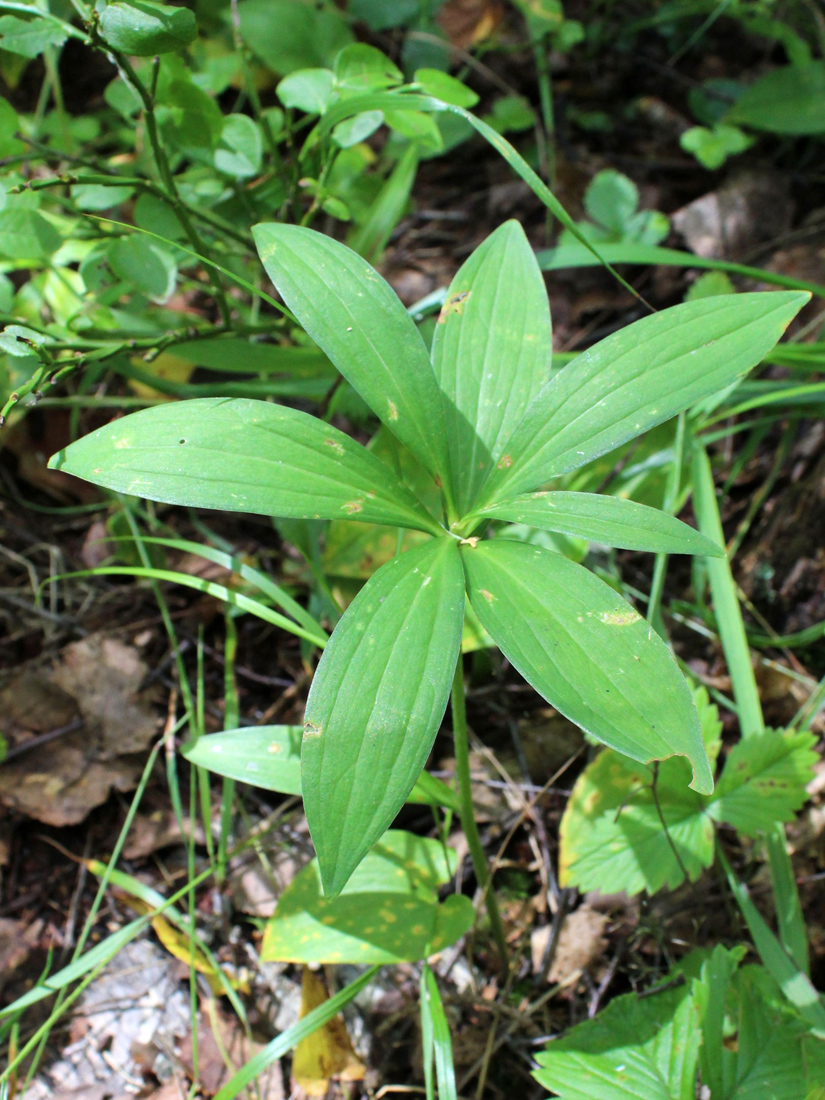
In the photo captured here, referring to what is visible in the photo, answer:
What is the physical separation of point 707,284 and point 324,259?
4.74 feet

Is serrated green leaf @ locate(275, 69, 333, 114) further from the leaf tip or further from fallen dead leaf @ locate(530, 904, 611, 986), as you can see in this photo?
fallen dead leaf @ locate(530, 904, 611, 986)

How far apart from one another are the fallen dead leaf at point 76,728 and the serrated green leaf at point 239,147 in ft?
4.16

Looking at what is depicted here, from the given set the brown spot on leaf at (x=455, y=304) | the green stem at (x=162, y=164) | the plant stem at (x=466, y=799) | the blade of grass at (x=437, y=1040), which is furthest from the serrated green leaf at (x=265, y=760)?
the green stem at (x=162, y=164)

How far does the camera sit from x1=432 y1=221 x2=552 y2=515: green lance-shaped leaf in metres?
1.25

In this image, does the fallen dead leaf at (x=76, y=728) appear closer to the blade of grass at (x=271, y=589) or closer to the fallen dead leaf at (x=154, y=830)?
the fallen dead leaf at (x=154, y=830)

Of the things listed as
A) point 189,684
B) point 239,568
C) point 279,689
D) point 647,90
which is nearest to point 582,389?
point 239,568

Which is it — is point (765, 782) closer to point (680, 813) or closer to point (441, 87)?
point (680, 813)

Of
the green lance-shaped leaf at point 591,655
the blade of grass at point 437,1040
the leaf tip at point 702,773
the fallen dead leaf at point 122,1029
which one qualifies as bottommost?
the fallen dead leaf at point 122,1029

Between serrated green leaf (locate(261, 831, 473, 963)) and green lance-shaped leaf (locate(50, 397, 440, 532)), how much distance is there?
0.78 m

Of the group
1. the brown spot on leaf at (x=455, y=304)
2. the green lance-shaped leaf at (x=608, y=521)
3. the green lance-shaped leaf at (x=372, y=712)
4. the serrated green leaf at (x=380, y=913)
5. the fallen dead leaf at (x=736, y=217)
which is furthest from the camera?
the fallen dead leaf at (x=736, y=217)

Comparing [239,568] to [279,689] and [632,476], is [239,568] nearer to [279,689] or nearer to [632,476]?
[279,689]

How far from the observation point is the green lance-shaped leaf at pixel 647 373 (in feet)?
3.58

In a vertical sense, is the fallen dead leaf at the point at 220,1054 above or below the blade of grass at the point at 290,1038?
below

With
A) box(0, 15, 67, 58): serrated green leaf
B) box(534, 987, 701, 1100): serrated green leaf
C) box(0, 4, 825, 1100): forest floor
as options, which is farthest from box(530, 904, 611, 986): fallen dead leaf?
box(0, 15, 67, 58): serrated green leaf
